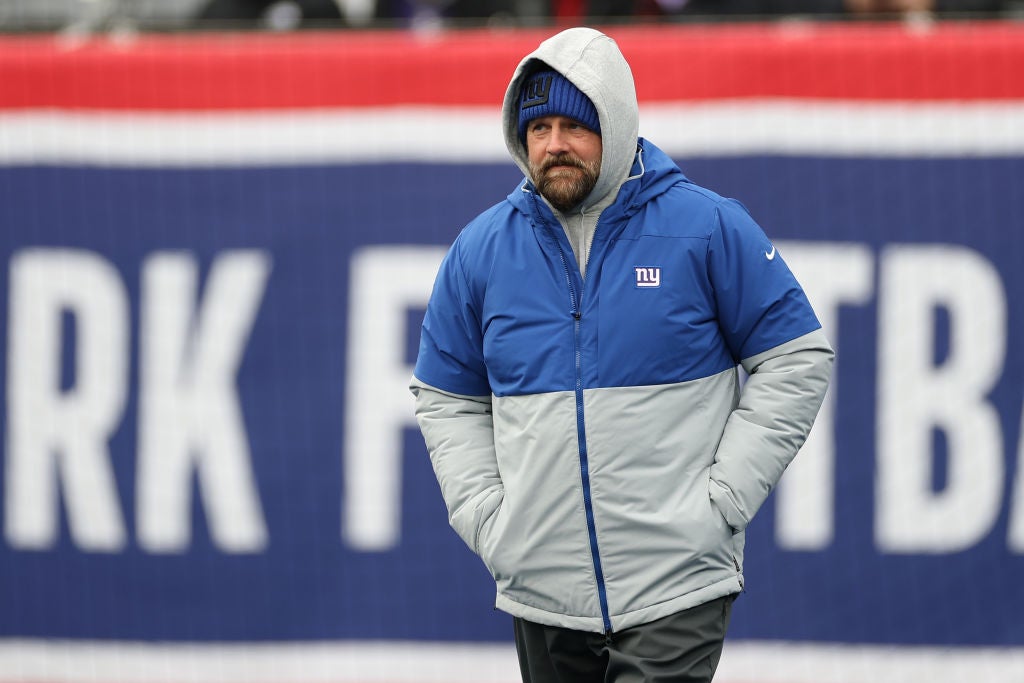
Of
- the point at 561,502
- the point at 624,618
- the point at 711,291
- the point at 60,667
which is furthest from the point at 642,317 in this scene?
the point at 60,667

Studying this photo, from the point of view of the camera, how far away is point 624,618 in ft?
10.1

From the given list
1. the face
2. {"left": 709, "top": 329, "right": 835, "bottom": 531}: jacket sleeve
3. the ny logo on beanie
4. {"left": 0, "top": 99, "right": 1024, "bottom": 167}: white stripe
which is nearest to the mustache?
the face

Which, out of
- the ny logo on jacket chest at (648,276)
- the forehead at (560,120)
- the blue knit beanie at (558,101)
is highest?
the blue knit beanie at (558,101)

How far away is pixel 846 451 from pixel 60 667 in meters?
2.87

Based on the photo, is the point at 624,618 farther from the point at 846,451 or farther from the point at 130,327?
the point at 130,327

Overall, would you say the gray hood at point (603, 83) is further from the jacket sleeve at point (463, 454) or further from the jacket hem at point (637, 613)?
the jacket hem at point (637, 613)

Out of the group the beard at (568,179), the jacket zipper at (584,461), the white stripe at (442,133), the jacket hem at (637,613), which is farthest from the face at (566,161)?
the white stripe at (442,133)

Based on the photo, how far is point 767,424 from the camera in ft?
10.1

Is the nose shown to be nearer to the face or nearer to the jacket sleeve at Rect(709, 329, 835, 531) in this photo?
the face

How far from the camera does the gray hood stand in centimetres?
305

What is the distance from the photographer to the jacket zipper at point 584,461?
3.07 metres

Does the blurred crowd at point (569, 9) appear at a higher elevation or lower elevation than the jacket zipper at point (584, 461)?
higher

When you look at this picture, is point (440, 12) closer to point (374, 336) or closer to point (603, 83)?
point (374, 336)

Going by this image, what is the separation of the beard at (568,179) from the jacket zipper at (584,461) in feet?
0.59
